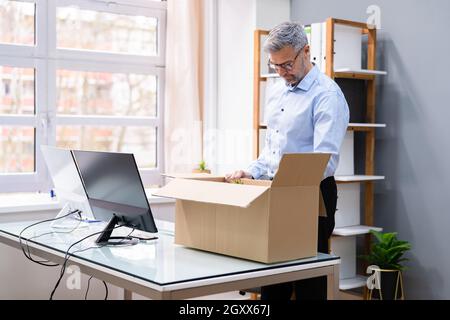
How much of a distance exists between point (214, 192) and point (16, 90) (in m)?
2.35

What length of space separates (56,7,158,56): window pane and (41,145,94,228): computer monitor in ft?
4.80

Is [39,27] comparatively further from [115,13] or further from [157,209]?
[157,209]

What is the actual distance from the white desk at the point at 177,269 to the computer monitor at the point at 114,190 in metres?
0.11

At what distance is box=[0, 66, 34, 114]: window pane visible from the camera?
4.06 metres

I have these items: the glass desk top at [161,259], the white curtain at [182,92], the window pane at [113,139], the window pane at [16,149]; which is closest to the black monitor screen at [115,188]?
the glass desk top at [161,259]

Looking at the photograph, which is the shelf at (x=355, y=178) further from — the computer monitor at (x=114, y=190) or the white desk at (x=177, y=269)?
the computer monitor at (x=114, y=190)

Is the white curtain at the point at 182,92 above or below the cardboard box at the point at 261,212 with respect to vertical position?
above

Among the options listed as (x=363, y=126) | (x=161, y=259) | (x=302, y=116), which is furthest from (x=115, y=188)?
(x=363, y=126)

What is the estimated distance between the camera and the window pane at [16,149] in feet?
13.4

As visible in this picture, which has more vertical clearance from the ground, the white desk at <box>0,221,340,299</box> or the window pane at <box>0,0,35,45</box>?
the window pane at <box>0,0,35,45</box>

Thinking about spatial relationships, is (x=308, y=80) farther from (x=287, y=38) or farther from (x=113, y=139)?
(x=113, y=139)

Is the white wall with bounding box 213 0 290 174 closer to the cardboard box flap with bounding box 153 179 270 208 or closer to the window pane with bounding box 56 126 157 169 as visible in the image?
the window pane with bounding box 56 126 157 169

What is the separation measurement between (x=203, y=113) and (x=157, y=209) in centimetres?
85

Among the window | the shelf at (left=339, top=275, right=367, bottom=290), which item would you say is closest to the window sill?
the window
